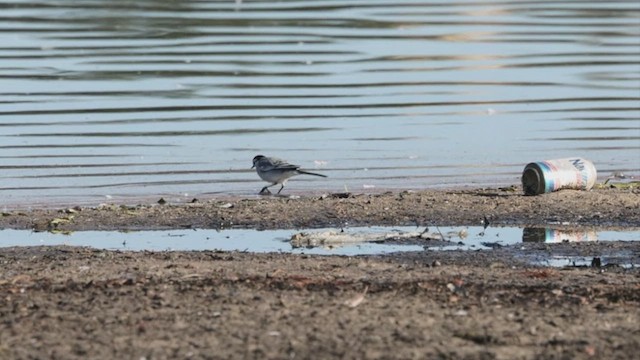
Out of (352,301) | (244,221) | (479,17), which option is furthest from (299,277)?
(479,17)

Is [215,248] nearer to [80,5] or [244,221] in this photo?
[244,221]

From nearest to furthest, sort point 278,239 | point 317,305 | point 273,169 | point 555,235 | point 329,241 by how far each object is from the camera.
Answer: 1. point 317,305
2. point 329,241
3. point 278,239
4. point 555,235
5. point 273,169

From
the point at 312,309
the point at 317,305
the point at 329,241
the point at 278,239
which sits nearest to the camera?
the point at 312,309

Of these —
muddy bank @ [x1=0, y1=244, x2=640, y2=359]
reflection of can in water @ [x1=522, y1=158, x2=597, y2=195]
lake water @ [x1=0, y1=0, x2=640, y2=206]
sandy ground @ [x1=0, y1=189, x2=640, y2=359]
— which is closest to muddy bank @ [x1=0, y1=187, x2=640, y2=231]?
reflection of can in water @ [x1=522, y1=158, x2=597, y2=195]

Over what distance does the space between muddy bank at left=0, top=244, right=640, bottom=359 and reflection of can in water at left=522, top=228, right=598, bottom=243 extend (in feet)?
4.78

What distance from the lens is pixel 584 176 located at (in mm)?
13617

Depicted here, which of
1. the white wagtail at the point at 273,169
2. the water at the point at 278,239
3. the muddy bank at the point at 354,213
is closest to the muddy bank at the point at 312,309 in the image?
the water at the point at 278,239

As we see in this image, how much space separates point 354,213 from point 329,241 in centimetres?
136

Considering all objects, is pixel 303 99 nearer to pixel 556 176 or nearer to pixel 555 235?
pixel 556 176

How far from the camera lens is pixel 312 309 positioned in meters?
8.07

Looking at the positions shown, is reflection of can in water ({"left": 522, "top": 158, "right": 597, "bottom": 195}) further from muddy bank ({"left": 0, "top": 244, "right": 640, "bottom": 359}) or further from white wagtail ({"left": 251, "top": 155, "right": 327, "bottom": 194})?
muddy bank ({"left": 0, "top": 244, "right": 640, "bottom": 359})

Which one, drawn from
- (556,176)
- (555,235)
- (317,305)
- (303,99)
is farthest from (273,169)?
(303,99)

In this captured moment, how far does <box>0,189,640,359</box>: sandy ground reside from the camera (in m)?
7.29

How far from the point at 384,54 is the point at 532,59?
250 cm
